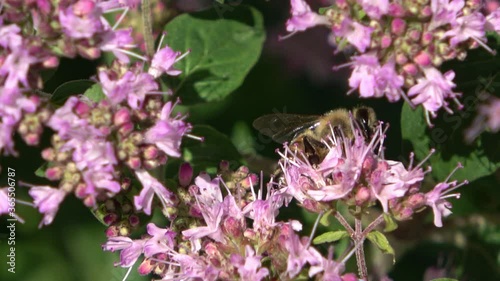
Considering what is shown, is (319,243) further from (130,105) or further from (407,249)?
(407,249)

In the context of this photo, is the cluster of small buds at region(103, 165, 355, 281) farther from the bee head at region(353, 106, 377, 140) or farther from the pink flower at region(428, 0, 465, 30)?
the pink flower at region(428, 0, 465, 30)

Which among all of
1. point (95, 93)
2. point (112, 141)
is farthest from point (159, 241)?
point (95, 93)

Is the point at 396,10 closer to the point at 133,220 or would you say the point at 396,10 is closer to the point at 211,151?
the point at 211,151

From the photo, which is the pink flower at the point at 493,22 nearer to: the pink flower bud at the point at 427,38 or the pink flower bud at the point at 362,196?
the pink flower bud at the point at 427,38

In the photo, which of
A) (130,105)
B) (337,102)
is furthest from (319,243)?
(337,102)

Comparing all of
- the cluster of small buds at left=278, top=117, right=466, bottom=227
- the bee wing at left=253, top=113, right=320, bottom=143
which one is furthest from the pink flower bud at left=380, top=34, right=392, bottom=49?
the bee wing at left=253, top=113, right=320, bottom=143

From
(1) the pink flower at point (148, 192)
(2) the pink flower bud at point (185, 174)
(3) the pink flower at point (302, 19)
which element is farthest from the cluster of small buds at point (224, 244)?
(3) the pink flower at point (302, 19)
